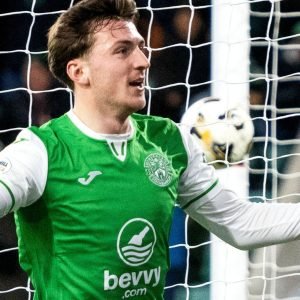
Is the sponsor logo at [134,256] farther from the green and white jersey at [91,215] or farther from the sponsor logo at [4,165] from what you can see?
the sponsor logo at [4,165]

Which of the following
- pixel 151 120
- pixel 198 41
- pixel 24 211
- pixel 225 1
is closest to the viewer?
pixel 24 211

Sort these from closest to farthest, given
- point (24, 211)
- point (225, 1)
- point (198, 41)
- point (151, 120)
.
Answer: point (24, 211) → point (151, 120) → point (225, 1) → point (198, 41)

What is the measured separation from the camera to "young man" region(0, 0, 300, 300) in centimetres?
192

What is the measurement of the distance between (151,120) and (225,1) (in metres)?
1.02

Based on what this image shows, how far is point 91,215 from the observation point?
1930mm

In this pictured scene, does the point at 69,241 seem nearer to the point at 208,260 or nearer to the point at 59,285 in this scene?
the point at 59,285

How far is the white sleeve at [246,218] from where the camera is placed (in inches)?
Answer: 83.0

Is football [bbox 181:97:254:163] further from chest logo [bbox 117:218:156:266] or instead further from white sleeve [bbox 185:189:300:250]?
chest logo [bbox 117:218:156:266]

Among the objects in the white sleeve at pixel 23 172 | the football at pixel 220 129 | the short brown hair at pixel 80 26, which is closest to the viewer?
the white sleeve at pixel 23 172

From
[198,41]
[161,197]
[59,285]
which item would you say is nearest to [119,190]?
[161,197]

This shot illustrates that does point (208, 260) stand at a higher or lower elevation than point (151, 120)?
lower

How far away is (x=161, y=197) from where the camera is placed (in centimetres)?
200

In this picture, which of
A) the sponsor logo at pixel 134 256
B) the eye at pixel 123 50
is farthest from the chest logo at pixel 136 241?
the eye at pixel 123 50

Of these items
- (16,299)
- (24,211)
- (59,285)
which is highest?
(24,211)
